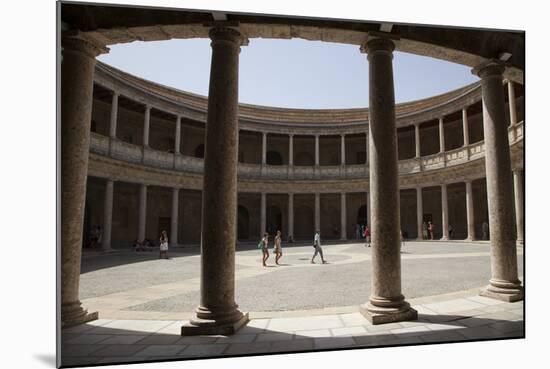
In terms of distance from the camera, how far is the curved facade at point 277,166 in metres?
20.4

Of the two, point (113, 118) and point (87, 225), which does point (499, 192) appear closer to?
point (113, 118)

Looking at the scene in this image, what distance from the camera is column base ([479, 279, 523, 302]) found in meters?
6.21

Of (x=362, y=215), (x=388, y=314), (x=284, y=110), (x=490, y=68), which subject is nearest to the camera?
(x=388, y=314)

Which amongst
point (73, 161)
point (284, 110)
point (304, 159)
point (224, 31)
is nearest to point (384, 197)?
point (224, 31)

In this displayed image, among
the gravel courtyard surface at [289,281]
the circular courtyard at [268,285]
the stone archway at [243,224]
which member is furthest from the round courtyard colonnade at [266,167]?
the gravel courtyard surface at [289,281]

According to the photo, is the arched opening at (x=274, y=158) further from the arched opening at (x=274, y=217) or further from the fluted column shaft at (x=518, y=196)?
the fluted column shaft at (x=518, y=196)

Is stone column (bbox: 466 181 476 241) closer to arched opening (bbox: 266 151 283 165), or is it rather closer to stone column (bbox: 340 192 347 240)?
stone column (bbox: 340 192 347 240)

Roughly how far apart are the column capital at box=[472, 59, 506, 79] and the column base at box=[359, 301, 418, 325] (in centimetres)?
477

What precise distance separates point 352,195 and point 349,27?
1020 inches

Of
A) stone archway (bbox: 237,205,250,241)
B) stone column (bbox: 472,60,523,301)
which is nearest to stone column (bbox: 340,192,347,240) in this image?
stone archway (bbox: 237,205,250,241)

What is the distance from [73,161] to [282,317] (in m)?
3.91

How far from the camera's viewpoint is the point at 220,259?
4.88 m

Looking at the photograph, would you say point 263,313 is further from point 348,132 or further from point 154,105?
point 348,132

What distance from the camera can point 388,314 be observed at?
5.07m
